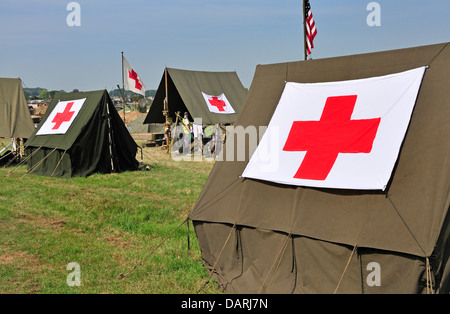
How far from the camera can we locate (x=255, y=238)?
4.14 m

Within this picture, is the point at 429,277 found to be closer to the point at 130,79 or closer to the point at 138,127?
the point at 130,79

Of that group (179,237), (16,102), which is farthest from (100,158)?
(179,237)

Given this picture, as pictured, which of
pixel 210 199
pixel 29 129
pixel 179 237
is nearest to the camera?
pixel 210 199

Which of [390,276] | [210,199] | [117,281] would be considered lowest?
[117,281]

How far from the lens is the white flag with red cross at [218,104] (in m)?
16.1

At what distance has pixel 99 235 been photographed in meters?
5.95

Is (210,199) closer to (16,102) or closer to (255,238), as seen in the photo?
(255,238)

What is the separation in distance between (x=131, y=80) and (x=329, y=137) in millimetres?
14007

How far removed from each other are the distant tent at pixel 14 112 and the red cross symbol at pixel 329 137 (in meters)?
10.8

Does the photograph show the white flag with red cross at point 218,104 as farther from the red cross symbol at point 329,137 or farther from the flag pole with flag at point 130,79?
the red cross symbol at point 329,137

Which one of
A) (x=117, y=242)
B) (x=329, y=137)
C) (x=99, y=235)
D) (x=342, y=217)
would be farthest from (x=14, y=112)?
(x=342, y=217)

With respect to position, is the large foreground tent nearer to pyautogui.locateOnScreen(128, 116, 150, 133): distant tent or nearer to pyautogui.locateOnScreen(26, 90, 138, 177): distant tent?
pyautogui.locateOnScreen(26, 90, 138, 177): distant tent
